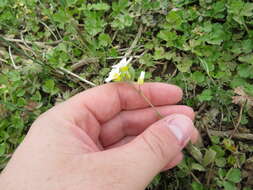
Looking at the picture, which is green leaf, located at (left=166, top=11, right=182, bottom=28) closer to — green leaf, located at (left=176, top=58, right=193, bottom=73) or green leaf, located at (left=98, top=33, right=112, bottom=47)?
green leaf, located at (left=176, top=58, right=193, bottom=73)

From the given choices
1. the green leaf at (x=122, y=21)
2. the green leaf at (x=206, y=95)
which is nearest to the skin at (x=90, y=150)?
the green leaf at (x=206, y=95)

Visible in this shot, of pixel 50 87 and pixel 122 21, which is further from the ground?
pixel 122 21

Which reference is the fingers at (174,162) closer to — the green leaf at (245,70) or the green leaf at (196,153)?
the green leaf at (196,153)

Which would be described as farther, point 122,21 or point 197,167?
point 122,21

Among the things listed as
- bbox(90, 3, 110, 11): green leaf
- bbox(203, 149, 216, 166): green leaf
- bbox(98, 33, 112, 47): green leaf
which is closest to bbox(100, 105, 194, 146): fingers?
bbox(203, 149, 216, 166): green leaf

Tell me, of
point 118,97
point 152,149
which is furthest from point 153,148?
point 118,97

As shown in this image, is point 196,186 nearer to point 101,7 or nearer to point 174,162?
point 174,162
